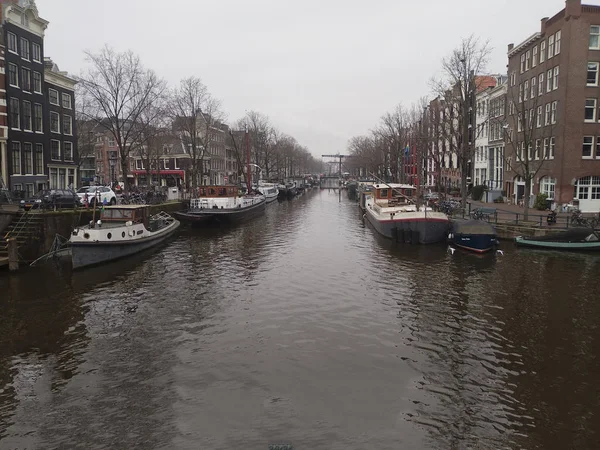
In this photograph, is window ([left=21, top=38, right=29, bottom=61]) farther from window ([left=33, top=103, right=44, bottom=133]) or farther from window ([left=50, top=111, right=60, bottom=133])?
window ([left=50, top=111, right=60, bottom=133])

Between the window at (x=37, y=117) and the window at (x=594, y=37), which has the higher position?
the window at (x=594, y=37)

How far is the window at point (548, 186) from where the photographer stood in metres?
44.2

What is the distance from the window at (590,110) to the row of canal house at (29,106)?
4753 centimetres

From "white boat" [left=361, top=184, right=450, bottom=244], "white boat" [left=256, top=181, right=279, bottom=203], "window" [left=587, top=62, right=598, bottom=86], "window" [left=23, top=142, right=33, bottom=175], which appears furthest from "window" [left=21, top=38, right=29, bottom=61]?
"window" [left=587, top=62, right=598, bottom=86]

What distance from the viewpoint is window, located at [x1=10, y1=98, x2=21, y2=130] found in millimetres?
40531

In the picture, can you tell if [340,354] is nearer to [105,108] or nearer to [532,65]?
[105,108]

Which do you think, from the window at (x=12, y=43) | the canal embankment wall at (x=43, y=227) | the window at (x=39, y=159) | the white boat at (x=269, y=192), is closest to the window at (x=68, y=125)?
the window at (x=39, y=159)

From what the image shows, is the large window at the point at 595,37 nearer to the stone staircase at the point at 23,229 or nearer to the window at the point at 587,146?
the window at the point at 587,146

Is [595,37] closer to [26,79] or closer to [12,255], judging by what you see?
[12,255]

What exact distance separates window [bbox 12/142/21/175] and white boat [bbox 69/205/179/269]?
18.1 m

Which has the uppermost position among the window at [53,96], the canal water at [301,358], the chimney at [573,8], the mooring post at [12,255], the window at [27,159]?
the chimney at [573,8]

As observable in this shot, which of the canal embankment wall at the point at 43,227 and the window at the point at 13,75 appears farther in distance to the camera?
the window at the point at 13,75

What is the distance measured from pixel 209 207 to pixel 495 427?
3711cm

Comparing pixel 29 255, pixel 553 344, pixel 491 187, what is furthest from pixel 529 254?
pixel 491 187
